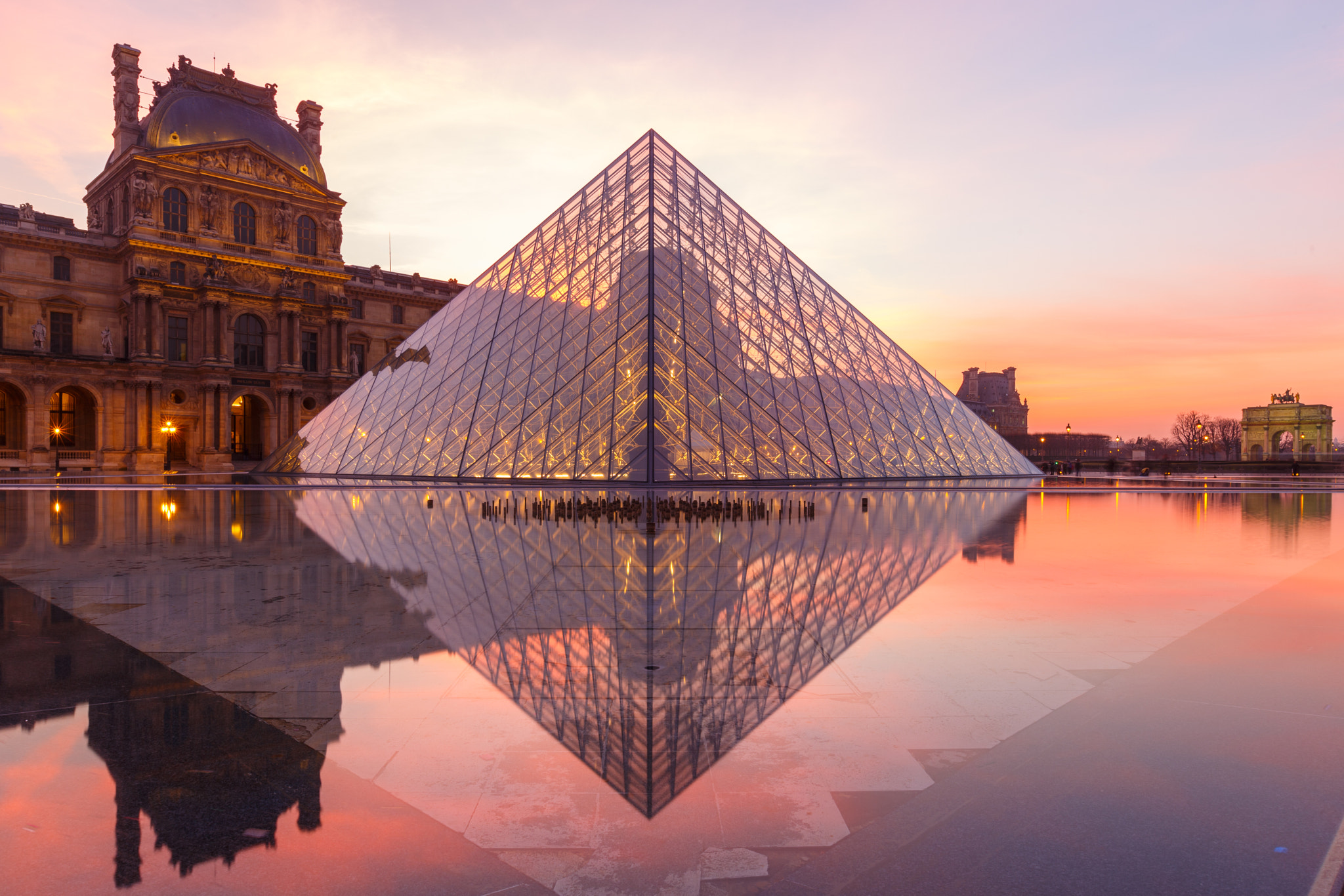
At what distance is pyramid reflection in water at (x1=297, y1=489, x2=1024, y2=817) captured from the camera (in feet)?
16.3

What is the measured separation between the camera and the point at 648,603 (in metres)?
8.60

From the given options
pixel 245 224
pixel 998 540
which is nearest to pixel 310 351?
pixel 245 224

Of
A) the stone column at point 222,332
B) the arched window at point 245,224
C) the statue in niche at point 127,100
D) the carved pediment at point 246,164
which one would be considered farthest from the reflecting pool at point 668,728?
the statue in niche at point 127,100

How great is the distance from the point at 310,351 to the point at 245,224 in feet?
34.0

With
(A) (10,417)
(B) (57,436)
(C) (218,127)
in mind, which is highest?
(C) (218,127)

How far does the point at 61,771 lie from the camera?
13.7 ft

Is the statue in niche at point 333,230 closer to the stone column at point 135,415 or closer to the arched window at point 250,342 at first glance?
the arched window at point 250,342

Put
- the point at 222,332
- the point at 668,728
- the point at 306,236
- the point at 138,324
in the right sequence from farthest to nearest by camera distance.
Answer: the point at 306,236
the point at 222,332
the point at 138,324
the point at 668,728

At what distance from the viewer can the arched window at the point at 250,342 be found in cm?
5912

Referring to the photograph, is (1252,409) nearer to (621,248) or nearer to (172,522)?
(621,248)

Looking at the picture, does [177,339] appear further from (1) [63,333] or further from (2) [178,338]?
(1) [63,333]

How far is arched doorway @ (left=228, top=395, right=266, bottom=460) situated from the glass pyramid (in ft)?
71.5

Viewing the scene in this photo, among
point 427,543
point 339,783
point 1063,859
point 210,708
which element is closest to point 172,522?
point 427,543

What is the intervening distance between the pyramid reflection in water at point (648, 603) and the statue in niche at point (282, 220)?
50.3m
